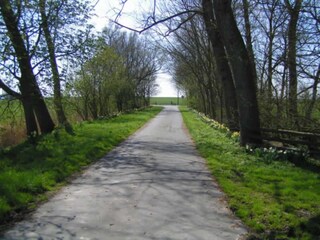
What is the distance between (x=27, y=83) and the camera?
16.3m

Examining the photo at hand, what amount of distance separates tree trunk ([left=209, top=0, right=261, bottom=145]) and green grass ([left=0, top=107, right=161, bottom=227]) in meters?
5.05

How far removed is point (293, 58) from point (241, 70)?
296 cm

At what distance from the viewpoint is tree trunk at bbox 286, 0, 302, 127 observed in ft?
31.8

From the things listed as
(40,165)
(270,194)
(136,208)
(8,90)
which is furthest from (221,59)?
(136,208)

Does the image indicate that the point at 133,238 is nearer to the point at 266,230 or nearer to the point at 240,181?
the point at 266,230

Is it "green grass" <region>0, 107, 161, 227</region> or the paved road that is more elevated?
"green grass" <region>0, 107, 161, 227</region>

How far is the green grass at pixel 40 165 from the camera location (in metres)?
7.07

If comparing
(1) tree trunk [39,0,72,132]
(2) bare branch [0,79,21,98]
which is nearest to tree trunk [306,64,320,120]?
(1) tree trunk [39,0,72,132]

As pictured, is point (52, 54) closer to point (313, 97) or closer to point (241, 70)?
point (241, 70)

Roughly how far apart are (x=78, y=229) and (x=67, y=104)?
583 inches

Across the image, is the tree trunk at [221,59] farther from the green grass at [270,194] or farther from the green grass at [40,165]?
the green grass at [270,194]

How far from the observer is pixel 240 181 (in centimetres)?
904

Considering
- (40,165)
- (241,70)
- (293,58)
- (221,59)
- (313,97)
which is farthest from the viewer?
(221,59)

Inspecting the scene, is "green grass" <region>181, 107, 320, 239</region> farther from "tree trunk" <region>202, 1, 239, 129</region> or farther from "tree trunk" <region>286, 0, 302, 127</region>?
"tree trunk" <region>202, 1, 239, 129</region>
